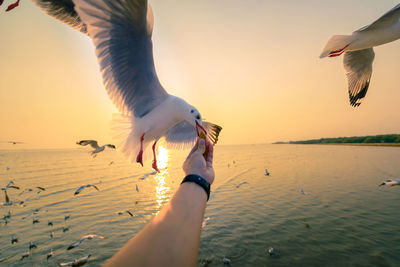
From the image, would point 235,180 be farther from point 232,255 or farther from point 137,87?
point 137,87

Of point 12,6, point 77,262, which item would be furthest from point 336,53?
point 77,262

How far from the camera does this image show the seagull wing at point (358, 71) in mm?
4020

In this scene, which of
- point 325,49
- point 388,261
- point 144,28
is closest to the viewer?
point 144,28

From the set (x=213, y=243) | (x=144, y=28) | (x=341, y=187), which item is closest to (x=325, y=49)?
(x=144, y=28)

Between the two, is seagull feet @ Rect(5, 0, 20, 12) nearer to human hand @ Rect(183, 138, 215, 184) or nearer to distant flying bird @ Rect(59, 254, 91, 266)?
human hand @ Rect(183, 138, 215, 184)

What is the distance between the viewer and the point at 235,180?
1148 centimetres

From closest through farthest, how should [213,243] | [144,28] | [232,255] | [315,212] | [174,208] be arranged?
[174,208], [144,28], [232,255], [213,243], [315,212]

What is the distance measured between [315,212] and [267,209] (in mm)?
1352

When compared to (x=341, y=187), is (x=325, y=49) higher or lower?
higher

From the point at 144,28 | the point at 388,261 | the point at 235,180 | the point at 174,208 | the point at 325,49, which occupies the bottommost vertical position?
the point at 235,180

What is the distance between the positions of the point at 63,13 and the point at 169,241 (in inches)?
168

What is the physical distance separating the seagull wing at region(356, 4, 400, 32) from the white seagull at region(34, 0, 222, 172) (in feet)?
8.29

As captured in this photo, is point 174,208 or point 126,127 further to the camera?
point 126,127

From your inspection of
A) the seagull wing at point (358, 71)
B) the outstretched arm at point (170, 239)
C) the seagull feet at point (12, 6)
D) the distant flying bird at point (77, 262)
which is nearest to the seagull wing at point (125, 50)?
the seagull feet at point (12, 6)
